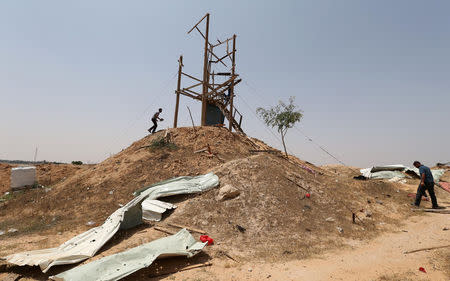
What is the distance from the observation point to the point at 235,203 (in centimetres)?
675

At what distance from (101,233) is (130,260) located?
188 centimetres

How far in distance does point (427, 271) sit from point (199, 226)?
4543 mm

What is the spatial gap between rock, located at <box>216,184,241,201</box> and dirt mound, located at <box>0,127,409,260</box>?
0.13 metres

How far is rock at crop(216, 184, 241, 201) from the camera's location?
272 inches

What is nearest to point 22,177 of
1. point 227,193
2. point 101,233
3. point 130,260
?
point 101,233

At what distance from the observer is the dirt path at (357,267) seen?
372cm

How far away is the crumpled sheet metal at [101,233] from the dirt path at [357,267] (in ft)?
6.57

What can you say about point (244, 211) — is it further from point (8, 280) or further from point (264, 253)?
point (8, 280)

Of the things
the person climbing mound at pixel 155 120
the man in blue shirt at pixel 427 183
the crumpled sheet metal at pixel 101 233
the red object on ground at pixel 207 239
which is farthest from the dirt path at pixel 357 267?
the person climbing mound at pixel 155 120

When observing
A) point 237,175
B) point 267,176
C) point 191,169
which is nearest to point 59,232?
point 191,169

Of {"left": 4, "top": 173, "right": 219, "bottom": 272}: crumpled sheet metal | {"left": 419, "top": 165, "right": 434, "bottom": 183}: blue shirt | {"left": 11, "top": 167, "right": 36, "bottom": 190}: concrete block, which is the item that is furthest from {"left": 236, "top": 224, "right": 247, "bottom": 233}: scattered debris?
{"left": 11, "top": 167, "right": 36, "bottom": 190}: concrete block

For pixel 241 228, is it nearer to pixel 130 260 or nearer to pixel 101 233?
pixel 130 260

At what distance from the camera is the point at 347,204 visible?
25.9ft

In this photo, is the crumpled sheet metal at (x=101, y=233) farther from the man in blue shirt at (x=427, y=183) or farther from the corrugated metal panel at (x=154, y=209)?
the man in blue shirt at (x=427, y=183)
